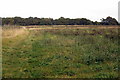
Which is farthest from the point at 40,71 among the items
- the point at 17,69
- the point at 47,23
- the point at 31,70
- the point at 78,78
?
the point at 47,23

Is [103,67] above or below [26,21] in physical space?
below

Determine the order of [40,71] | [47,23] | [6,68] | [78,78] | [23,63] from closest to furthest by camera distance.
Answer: [78,78] < [40,71] < [6,68] < [23,63] < [47,23]

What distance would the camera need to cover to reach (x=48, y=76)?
8602 millimetres

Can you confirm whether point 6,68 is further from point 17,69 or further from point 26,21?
point 26,21

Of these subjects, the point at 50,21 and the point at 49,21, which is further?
the point at 50,21

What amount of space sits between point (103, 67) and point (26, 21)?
7018 centimetres

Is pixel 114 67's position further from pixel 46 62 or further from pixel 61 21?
pixel 61 21

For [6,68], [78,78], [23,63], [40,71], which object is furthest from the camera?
[23,63]

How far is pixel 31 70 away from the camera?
31.3 feet

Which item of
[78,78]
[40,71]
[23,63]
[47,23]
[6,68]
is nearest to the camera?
[78,78]

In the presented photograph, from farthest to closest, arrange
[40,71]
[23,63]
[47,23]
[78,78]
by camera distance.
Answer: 1. [47,23]
2. [23,63]
3. [40,71]
4. [78,78]

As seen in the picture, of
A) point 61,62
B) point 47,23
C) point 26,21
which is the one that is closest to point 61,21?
point 47,23

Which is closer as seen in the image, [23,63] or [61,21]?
[23,63]

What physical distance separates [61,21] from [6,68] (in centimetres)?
6905
